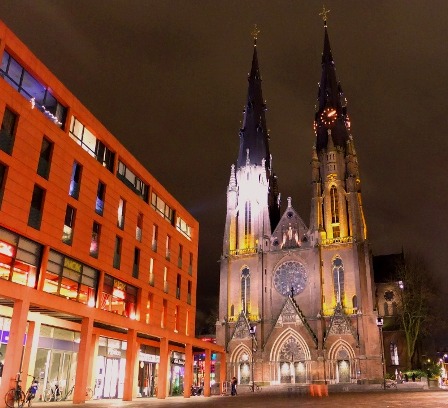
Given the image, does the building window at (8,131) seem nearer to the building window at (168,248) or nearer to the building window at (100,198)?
the building window at (100,198)

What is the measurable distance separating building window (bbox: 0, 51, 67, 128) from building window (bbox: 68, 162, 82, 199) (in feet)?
7.38

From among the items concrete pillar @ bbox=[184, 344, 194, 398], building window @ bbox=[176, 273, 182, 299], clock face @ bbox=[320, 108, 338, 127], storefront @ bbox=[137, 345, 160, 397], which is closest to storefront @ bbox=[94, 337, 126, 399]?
storefront @ bbox=[137, 345, 160, 397]

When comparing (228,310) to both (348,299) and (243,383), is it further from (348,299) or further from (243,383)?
(348,299)

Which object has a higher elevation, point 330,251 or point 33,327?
point 330,251

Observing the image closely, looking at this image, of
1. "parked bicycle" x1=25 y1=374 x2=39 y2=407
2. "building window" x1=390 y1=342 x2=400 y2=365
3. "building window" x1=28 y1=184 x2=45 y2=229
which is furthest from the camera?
"building window" x1=390 y1=342 x2=400 y2=365

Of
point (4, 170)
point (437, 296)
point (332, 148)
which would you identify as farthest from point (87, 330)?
point (332, 148)

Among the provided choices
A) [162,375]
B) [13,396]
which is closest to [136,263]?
[162,375]

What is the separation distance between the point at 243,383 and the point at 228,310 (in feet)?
30.4

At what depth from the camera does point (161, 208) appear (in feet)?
117

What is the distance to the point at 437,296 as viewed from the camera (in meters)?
56.8

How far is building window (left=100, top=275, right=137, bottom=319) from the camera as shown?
26.7 meters

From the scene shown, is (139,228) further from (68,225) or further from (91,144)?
(68,225)

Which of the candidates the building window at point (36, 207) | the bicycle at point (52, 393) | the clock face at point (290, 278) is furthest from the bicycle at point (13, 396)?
the clock face at point (290, 278)

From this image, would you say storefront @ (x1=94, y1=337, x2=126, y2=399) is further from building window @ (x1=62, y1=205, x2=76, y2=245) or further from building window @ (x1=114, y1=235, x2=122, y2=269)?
building window @ (x1=62, y1=205, x2=76, y2=245)
